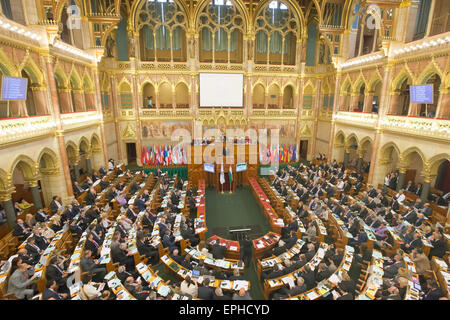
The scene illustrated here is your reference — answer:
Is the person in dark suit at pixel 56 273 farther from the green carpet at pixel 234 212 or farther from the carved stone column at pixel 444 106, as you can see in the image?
the carved stone column at pixel 444 106

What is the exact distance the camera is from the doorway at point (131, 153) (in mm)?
24500

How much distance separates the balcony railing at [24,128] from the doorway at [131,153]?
11487mm

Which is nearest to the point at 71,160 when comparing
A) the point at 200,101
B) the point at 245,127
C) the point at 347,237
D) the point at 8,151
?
the point at 8,151

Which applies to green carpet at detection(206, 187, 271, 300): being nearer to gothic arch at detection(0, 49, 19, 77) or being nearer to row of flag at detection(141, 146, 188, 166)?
row of flag at detection(141, 146, 188, 166)

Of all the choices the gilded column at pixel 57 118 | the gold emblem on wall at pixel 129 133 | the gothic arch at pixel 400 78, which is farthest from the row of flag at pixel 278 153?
the gilded column at pixel 57 118

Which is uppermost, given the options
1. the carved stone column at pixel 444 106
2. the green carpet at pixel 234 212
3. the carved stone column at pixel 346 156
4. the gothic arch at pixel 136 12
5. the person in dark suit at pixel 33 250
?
the gothic arch at pixel 136 12

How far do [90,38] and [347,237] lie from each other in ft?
66.2

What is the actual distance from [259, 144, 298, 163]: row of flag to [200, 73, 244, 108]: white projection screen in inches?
219

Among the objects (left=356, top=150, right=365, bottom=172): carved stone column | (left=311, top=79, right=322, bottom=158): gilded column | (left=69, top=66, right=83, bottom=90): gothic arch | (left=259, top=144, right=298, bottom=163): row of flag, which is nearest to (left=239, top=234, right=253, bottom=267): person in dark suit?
(left=259, top=144, right=298, bottom=163): row of flag

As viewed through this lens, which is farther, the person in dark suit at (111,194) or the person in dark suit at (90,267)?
the person in dark suit at (111,194)

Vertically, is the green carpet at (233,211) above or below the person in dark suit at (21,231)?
below

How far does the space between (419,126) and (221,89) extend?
15.6 meters

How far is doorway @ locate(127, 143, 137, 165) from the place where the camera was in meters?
24.5

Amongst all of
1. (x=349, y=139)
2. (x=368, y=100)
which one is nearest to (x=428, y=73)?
(x=368, y=100)
